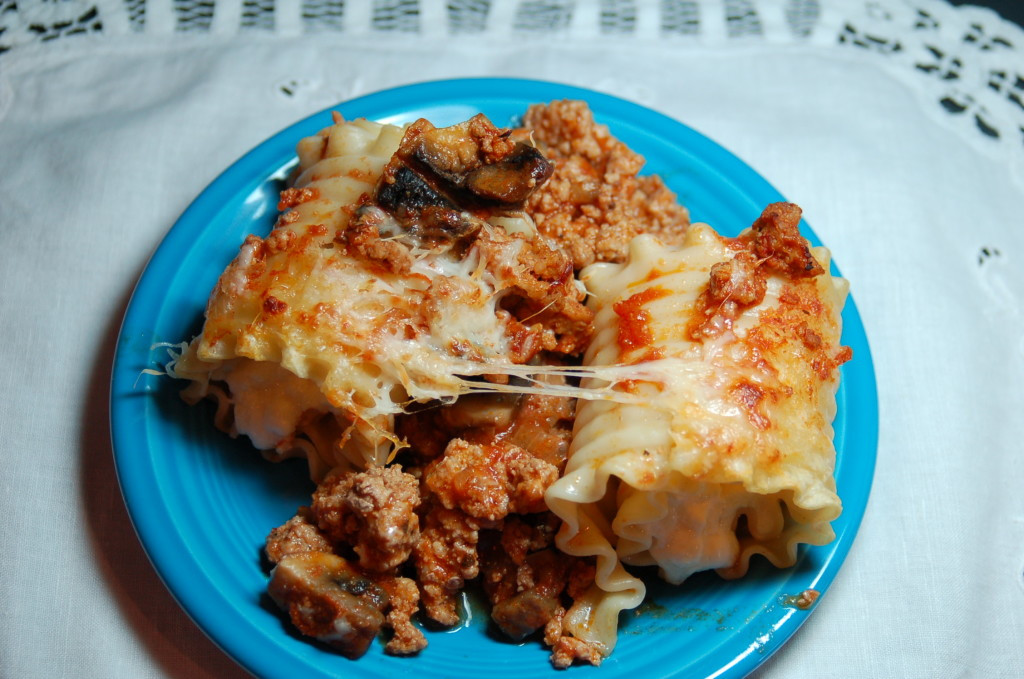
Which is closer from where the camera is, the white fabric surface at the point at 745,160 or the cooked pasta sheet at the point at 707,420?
the cooked pasta sheet at the point at 707,420

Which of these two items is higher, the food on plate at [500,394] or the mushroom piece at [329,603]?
the food on plate at [500,394]

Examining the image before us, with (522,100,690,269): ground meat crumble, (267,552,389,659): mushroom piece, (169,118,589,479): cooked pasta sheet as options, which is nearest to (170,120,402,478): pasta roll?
(169,118,589,479): cooked pasta sheet

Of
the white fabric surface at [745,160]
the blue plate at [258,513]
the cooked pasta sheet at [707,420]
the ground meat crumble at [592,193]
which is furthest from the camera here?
the ground meat crumble at [592,193]

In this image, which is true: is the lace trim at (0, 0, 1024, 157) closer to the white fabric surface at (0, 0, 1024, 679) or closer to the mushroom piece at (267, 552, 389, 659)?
the white fabric surface at (0, 0, 1024, 679)

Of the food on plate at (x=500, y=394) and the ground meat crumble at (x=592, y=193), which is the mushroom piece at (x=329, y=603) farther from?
the ground meat crumble at (x=592, y=193)

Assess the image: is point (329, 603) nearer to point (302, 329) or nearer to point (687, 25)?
point (302, 329)

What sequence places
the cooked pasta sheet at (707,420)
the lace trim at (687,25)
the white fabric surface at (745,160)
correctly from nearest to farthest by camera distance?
the cooked pasta sheet at (707,420)
the white fabric surface at (745,160)
the lace trim at (687,25)

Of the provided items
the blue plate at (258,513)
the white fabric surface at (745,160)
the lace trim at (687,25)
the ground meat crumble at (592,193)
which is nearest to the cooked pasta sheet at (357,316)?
the blue plate at (258,513)
